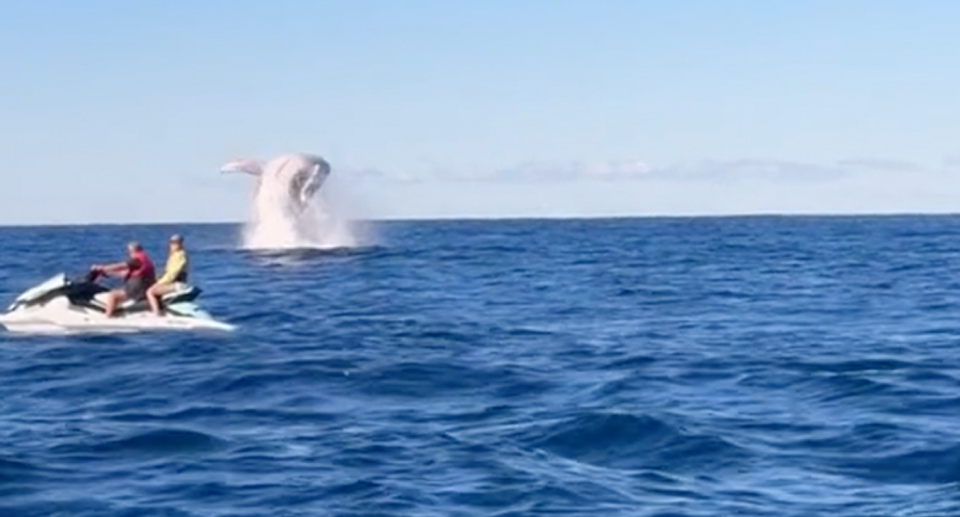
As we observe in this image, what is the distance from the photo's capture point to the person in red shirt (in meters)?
28.5

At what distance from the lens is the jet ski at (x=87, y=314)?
94.4ft

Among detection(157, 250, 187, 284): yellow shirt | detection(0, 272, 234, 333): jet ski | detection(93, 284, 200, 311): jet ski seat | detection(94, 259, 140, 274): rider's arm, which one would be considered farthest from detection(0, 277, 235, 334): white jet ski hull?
detection(94, 259, 140, 274): rider's arm

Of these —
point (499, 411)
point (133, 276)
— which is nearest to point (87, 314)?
point (133, 276)

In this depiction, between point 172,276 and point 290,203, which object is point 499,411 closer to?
point 172,276

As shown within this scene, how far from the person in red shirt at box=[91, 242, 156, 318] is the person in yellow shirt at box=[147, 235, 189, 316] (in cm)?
17

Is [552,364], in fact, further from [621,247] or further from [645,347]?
[621,247]

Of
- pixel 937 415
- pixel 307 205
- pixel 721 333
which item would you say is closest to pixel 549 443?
pixel 937 415

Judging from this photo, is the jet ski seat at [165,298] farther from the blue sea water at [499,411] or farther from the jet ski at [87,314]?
the blue sea water at [499,411]

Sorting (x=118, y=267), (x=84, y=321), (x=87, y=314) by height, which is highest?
(x=118, y=267)

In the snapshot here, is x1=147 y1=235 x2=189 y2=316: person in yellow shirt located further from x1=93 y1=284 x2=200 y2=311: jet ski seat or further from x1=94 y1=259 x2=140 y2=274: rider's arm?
x1=94 y1=259 x2=140 y2=274: rider's arm

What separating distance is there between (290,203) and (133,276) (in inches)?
1541

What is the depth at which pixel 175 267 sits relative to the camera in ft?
95.4

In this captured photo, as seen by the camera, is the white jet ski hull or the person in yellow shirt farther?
the person in yellow shirt

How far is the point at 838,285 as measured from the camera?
142 ft
